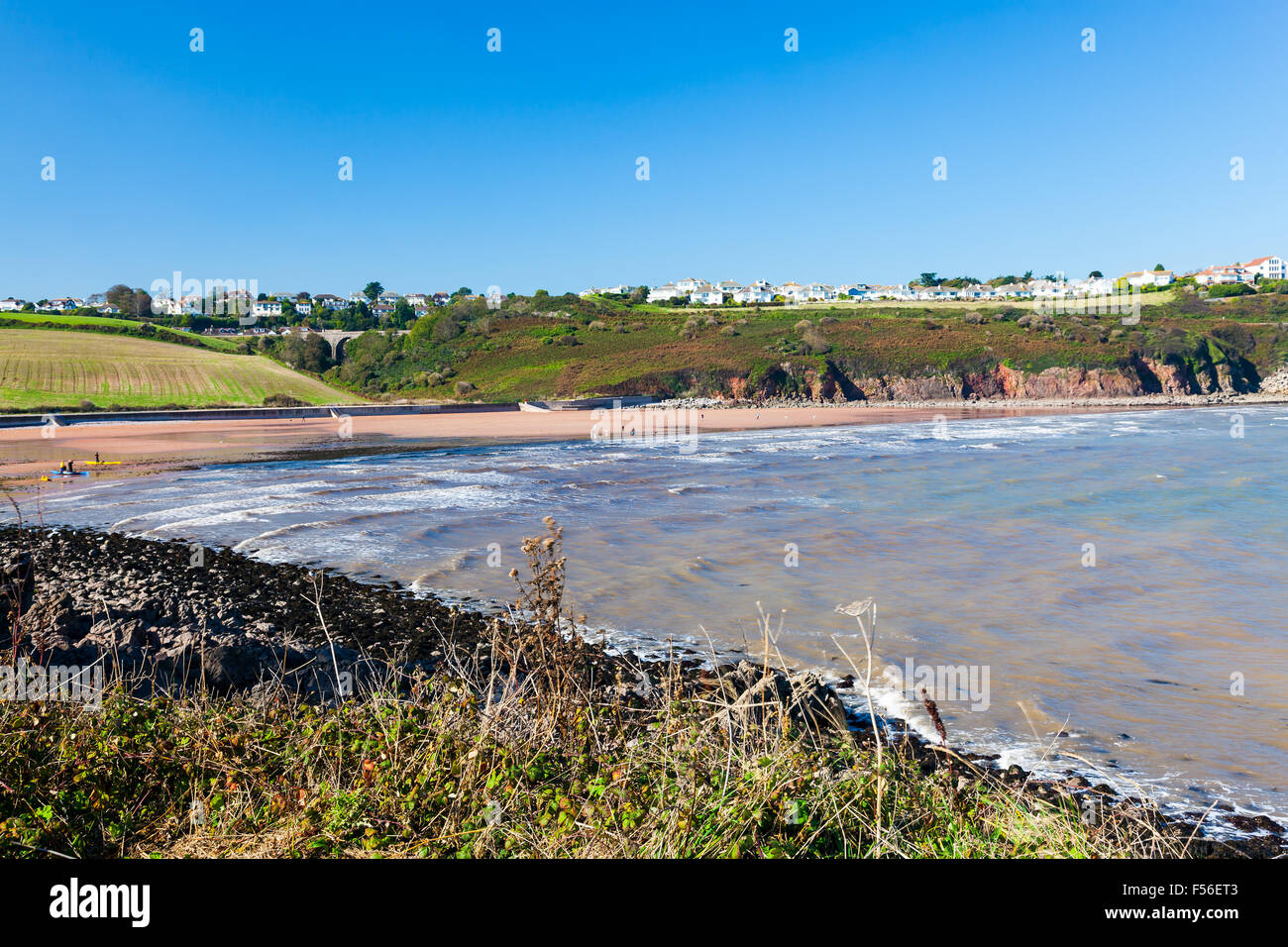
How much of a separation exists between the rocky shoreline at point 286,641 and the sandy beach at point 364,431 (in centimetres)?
1575

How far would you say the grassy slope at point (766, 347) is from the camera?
261 feet

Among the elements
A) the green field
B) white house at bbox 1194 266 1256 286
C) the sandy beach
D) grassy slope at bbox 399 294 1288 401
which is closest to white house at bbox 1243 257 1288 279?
white house at bbox 1194 266 1256 286

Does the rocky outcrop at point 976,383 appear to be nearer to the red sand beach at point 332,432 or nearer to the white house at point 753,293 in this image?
the red sand beach at point 332,432

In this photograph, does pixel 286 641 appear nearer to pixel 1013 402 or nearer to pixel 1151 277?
pixel 1013 402

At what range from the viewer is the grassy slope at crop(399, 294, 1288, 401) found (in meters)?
79.6

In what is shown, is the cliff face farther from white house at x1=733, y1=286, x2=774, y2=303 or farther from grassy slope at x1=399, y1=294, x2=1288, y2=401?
white house at x1=733, y1=286, x2=774, y2=303

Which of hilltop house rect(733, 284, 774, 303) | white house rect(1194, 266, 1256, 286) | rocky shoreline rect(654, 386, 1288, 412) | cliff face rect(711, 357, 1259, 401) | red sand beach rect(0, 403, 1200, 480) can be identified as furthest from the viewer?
hilltop house rect(733, 284, 774, 303)

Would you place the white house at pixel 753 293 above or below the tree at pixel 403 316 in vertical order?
above

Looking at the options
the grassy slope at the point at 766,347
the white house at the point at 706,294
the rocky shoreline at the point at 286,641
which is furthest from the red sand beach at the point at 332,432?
the white house at the point at 706,294

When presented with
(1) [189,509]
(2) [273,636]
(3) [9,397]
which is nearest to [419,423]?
(3) [9,397]

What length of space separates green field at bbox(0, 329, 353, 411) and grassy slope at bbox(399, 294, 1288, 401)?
539 inches

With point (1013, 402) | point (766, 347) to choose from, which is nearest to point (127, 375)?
point (766, 347)

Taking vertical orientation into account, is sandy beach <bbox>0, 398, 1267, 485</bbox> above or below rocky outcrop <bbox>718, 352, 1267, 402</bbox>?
below
